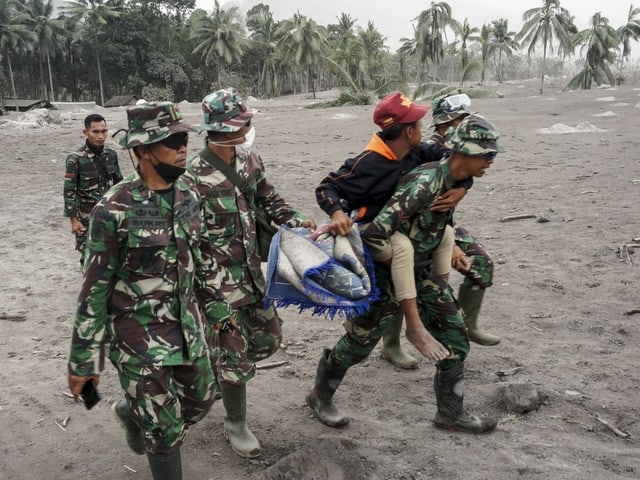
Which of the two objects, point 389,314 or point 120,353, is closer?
point 120,353

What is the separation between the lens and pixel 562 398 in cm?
379

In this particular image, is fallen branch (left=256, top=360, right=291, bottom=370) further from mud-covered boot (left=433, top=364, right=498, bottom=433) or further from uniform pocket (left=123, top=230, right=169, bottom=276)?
uniform pocket (left=123, top=230, right=169, bottom=276)

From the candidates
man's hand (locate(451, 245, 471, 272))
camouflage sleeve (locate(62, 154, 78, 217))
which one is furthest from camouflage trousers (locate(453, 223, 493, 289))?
camouflage sleeve (locate(62, 154, 78, 217))

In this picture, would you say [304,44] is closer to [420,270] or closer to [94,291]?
[420,270]

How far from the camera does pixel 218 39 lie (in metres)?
50.5

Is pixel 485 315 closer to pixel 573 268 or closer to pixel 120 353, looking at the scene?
pixel 573 268

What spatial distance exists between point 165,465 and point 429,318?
162 centimetres

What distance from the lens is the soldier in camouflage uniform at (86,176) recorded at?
567 centimetres

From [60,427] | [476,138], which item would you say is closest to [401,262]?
[476,138]

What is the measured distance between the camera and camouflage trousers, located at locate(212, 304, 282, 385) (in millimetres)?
3244

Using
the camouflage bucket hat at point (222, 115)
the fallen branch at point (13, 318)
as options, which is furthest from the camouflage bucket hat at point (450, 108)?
the fallen branch at point (13, 318)

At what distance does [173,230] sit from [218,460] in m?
1.53

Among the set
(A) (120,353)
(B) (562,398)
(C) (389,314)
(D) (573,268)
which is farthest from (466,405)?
(D) (573,268)

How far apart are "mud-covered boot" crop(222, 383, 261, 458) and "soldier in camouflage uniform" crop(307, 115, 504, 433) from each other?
18.8 inches
